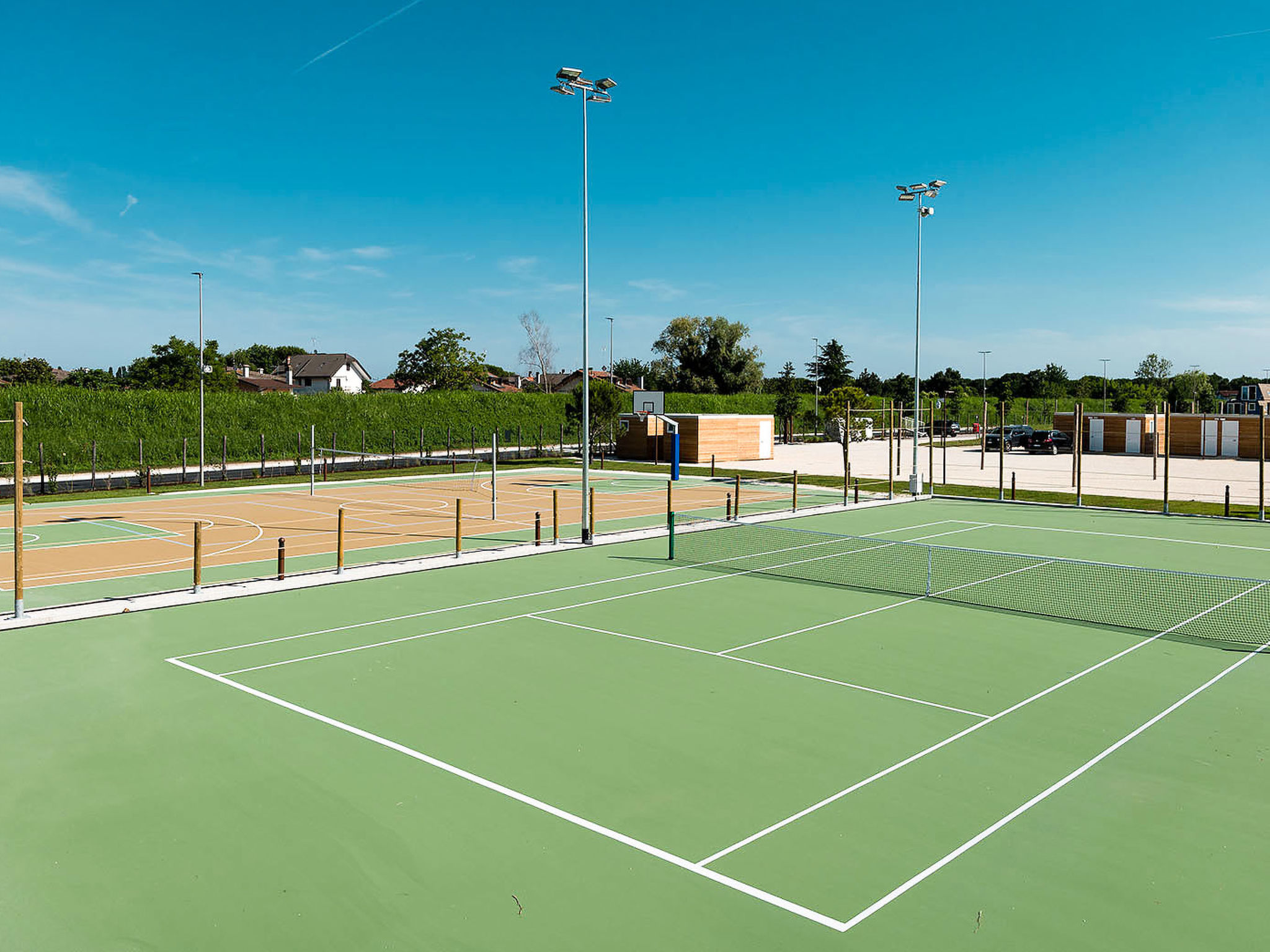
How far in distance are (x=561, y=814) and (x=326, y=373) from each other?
122 meters

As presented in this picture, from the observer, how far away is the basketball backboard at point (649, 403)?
5722 centimetres

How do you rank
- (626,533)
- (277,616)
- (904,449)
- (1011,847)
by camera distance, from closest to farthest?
1. (1011,847)
2. (277,616)
3. (626,533)
4. (904,449)

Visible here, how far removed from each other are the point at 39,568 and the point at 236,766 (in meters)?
14.2

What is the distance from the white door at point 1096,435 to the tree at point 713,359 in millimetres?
39265

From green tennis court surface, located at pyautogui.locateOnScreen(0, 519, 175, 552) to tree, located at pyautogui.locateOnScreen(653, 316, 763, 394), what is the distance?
256ft

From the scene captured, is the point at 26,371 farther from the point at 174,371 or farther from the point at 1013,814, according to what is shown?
the point at 1013,814

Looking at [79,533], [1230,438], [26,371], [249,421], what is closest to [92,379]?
[26,371]

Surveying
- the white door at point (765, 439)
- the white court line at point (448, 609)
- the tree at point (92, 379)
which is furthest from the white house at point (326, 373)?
the white court line at point (448, 609)

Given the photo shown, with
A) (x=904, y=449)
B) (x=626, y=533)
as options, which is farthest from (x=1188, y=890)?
(x=904, y=449)

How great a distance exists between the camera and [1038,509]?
34000 millimetres

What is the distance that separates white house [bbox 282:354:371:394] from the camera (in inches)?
4850

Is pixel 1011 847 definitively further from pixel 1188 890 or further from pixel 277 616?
pixel 277 616

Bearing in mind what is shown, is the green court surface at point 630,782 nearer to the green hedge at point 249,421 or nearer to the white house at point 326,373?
the green hedge at point 249,421

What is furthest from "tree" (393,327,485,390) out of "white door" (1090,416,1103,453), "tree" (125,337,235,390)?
"white door" (1090,416,1103,453)
